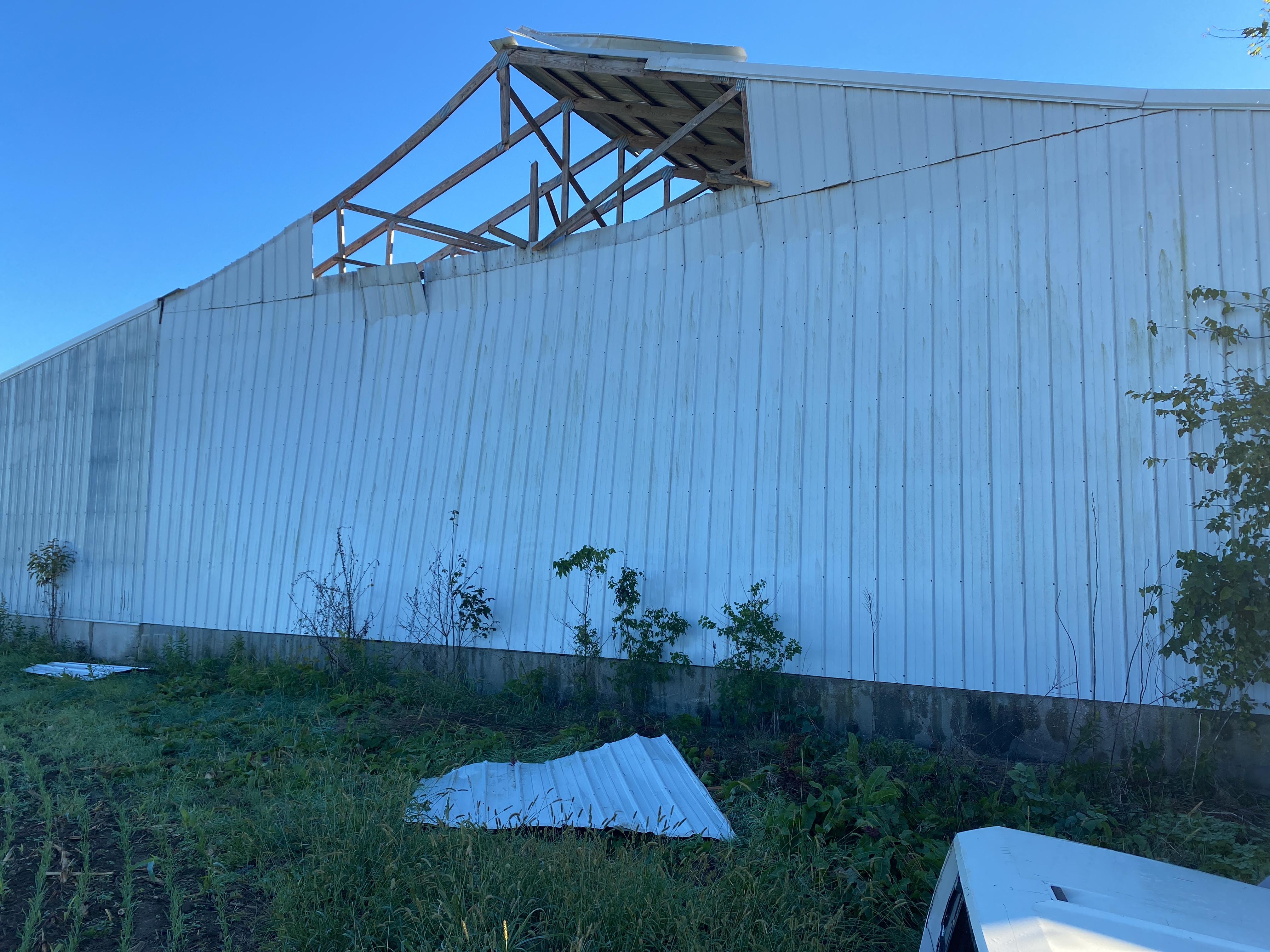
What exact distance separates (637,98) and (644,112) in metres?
0.49

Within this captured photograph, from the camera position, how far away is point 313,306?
1262 cm

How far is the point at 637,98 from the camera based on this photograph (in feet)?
36.1

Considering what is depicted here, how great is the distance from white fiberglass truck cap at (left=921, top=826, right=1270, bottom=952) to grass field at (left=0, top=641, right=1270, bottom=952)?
100 cm

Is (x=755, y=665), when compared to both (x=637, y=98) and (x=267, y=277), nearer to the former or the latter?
(x=637, y=98)

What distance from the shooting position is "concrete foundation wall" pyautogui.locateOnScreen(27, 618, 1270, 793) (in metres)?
6.37

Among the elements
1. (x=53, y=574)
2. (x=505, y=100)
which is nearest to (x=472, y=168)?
(x=505, y=100)

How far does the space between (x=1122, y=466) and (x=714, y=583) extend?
3827 millimetres

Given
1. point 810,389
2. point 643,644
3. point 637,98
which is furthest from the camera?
point 637,98

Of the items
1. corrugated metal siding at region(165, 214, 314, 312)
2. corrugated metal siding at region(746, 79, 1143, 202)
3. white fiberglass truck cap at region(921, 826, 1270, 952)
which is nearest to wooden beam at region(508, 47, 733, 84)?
corrugated metal siding at region(746, 79, 1143, 202)

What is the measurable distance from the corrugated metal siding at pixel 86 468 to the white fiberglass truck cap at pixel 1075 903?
13.8m

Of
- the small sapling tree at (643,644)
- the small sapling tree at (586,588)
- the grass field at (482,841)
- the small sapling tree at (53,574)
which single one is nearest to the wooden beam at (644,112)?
the small sapling tree at (586,588)

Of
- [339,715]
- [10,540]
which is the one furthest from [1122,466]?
[10,540]

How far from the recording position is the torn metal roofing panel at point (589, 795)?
212 inches

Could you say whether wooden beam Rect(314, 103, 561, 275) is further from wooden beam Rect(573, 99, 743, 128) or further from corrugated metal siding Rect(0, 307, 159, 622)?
corrugated metal siding Rect(0, 307, 159, 622)
